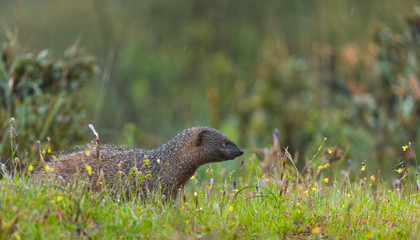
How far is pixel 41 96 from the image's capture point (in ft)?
29.1

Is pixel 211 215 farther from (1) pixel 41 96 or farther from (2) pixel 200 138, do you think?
(1) pixel 41 96

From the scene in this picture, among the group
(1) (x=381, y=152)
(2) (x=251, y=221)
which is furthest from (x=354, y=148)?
(2) (x=251, y=221)

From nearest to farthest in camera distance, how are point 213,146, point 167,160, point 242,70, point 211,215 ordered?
1. point 211,215
2. point 167,160
3. point 213,146
4. point 242,70

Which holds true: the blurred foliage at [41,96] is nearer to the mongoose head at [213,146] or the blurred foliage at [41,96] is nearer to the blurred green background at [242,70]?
the blurred green background at [242,70]

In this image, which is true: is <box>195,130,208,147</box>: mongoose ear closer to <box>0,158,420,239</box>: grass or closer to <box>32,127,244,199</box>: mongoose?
<box>32,127,244,199</box>: mongoose

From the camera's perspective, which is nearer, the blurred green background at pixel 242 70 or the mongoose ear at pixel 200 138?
the mongoose ear at pixel 200 138

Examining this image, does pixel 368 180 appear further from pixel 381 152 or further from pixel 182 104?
pixel 182 104

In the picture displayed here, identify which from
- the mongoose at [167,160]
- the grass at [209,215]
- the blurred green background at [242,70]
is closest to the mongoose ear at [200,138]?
the mongoose at [167,160]

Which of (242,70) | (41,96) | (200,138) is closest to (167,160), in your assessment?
(200,138)

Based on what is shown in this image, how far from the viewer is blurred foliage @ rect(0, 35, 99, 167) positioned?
8.27 m

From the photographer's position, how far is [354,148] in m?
12.2

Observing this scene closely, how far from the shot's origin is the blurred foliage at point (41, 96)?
827 centimetres

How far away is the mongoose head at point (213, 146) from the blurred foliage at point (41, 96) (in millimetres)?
2441

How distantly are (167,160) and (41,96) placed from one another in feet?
10.8
